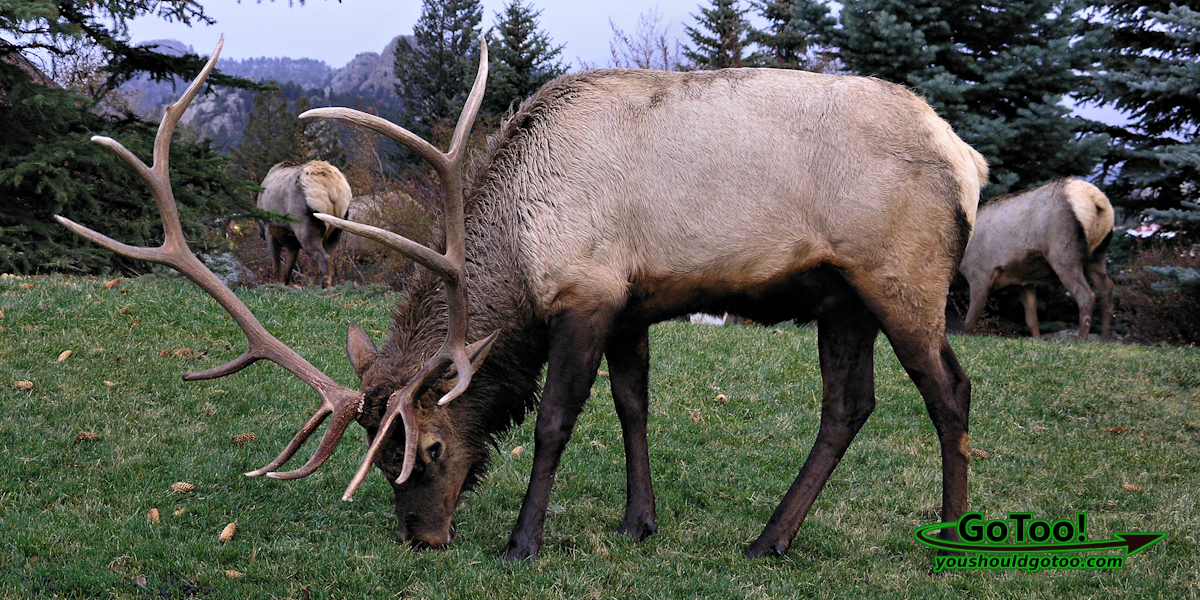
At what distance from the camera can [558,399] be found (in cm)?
355

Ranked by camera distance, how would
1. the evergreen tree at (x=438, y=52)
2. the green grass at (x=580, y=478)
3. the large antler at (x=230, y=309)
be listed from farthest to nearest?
1. the evergreen tree at (x=438, y=52)
2. the green grass at (x=580, y=478)
3. the large antler at (x=230, y=309)

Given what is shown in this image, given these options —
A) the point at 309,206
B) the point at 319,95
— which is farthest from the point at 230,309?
the point at 319,95

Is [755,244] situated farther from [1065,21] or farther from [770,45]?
[770,45]

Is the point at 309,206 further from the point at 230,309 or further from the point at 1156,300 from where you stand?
the point at 1156,300

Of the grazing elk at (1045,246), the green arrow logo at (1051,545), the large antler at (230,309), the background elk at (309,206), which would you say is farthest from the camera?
the background elk at (309,206)

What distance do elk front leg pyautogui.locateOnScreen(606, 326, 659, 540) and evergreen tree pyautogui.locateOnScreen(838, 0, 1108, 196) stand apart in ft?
29.0

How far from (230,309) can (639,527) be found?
2061mm

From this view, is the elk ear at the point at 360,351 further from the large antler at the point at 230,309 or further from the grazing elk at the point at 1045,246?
the grazing elk at the point at 1045,246

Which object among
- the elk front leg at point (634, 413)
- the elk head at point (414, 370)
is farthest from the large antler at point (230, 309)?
the elk front leg at point (634, 413)

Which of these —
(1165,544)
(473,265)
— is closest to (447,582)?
(473,265)

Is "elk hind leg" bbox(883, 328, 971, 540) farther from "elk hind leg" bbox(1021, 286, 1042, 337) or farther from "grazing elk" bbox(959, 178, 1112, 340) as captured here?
"elk hind leg" bbox(1021, 286, 1042, 337)

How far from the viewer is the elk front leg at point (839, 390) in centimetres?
398

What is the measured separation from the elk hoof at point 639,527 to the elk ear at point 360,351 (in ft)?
4.59

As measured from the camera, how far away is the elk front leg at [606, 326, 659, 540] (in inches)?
160
